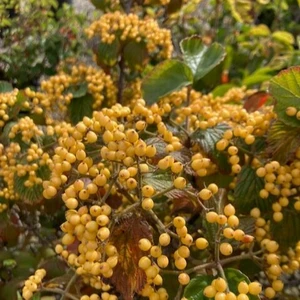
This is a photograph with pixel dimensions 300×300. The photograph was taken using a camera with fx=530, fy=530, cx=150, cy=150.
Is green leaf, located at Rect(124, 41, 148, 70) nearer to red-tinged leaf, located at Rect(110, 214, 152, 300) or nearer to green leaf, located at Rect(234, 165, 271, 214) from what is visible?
green leaf, located at Rect(234, 165, 271, 214)

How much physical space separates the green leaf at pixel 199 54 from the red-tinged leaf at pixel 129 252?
44cm

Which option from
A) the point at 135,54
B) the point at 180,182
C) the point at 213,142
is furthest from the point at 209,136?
the point at 135,54

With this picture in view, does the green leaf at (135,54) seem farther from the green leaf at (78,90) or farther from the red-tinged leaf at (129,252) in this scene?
the red-tinged leaf at (129,252)

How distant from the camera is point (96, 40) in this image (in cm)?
104

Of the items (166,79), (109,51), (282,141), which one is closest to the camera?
(282,141)

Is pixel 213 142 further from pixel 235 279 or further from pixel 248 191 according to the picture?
pixel 235 279

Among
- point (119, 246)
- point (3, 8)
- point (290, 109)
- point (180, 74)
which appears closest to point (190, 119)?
point (180, 74)

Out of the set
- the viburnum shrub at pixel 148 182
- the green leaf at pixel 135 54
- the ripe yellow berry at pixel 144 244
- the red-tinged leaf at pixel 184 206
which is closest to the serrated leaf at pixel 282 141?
the viburnum shrub at pixel 148 182

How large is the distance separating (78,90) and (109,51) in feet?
0.32

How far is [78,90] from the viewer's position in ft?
3.30

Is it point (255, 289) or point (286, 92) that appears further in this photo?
point (286, 92)

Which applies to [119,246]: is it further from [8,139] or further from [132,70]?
[132,70]

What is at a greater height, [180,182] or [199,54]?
[180,182]

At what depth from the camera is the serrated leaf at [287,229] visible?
Result: 0.67 meters
